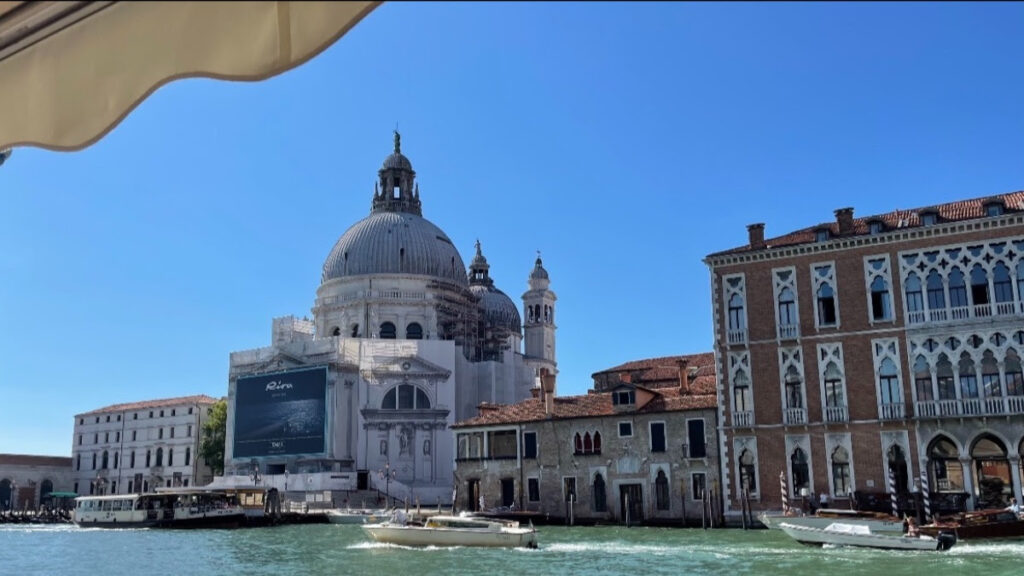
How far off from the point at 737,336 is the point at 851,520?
771 cm

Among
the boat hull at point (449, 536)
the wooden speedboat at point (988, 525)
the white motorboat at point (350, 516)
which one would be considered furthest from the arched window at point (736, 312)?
the white motorboat at point (350, 516)

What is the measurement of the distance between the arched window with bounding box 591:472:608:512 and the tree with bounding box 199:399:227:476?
31.2 m

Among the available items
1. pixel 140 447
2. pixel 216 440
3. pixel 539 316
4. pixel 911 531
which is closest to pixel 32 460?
pixel 140 447

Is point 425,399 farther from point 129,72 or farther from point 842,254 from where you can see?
point 129,72

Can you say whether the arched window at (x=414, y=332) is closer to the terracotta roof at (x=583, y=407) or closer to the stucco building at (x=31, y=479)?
the terracotta roof at (x=583, y=407)

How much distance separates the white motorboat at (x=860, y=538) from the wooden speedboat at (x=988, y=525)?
45.7 inches

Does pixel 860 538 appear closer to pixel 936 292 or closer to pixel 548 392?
pixel 936 292

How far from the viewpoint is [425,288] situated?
180 ft

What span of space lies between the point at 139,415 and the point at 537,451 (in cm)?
3985

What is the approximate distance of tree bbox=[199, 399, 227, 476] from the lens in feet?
186

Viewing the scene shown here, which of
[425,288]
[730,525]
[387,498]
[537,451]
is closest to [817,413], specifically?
[730,525]

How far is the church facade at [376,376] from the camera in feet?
156

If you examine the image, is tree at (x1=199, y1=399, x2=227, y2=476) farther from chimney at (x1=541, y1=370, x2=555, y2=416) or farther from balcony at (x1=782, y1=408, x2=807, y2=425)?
balcony at (x1=782, y1=408, x2=807, y2=425)

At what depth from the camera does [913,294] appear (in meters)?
26.2
